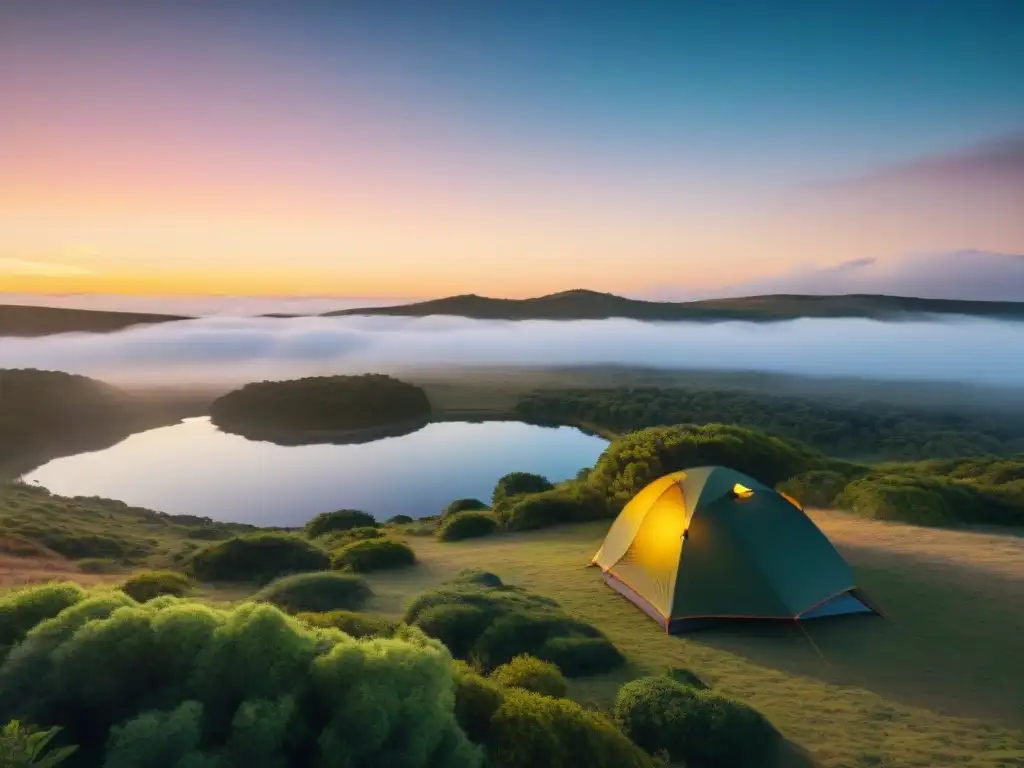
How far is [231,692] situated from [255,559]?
1501 centimetres

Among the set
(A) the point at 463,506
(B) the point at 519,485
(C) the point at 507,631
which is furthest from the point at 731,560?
(A) the point at 463,506

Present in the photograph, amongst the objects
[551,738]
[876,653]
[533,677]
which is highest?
[551,738]

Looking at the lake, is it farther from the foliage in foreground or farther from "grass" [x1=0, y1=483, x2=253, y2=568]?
the foliage in foreground

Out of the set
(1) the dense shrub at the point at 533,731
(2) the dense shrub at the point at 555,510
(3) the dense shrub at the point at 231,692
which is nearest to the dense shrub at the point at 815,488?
(2) the dense shrub at the point at 555,510

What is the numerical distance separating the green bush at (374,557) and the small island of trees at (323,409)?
2364 inches

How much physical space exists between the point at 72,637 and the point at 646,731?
6.29 meters

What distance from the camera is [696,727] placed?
849 centimetres

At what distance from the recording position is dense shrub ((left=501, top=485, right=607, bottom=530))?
2583cm

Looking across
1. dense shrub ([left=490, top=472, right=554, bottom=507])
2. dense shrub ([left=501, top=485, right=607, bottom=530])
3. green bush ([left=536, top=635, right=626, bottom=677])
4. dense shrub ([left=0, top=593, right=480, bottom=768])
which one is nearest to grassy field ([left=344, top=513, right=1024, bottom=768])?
green bush ([left=536, top=635, right=626, bottom=677])

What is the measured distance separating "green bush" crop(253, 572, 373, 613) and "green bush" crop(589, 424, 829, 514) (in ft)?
43.4

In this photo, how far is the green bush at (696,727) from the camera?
8.33 metres

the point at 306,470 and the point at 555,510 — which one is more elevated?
the point at 555,510

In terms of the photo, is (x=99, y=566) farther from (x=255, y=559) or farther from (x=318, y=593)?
(x=318, y=593)

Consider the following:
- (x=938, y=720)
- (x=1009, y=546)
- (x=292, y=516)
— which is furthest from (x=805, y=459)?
(x=292, y=516)
